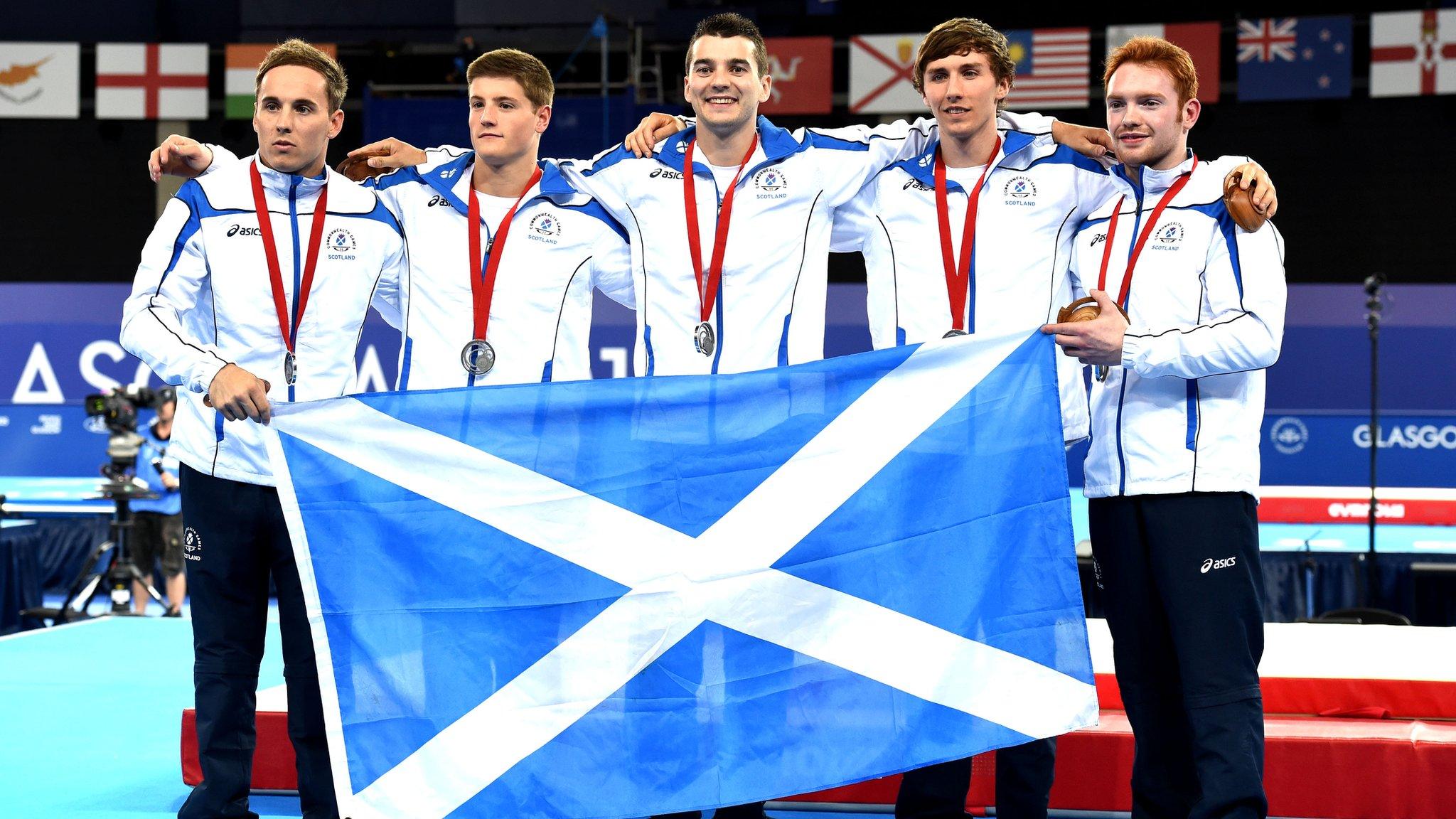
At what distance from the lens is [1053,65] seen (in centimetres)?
1326

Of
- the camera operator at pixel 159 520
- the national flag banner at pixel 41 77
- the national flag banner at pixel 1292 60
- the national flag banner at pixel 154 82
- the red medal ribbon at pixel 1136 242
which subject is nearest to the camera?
the red medal ribbon at pixel 1136 242

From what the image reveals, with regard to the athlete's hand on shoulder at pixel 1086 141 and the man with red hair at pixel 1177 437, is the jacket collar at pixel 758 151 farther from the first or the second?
the man with red hair at pixel 1177 437

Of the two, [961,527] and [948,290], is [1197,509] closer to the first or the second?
[961,527]

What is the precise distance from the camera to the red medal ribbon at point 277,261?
10.4 feet

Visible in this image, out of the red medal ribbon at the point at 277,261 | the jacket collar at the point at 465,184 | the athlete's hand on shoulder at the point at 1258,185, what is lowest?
the red medal ribbon at the point at 277,261

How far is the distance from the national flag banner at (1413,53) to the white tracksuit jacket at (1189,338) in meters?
11.3

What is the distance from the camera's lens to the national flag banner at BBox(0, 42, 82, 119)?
47.4ft

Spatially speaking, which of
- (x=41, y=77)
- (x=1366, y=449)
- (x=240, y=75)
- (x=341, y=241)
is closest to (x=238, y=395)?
(x=341, y=241)

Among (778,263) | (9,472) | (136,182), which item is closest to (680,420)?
(778,263)

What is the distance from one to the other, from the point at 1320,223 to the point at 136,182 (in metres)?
13.4

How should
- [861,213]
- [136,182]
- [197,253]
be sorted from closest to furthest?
[197,253] < [861,213] < [136,182]

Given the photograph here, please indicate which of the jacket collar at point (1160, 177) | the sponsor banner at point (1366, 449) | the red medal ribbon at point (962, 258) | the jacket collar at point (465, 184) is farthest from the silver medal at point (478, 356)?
the sponsor banner at point (1366, 449)

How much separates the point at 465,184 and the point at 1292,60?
1169 cm

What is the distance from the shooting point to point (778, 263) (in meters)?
3.39
